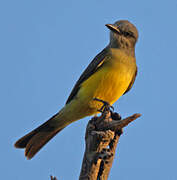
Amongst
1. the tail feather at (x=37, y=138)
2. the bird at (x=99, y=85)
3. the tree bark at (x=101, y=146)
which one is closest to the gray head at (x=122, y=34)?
the bird at (x=99, y=85)

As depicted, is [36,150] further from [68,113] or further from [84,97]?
[84,97]

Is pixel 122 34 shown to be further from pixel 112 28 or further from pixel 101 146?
pixel 101 146

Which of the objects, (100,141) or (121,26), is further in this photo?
(121,26)

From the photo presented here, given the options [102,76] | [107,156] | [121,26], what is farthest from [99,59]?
[107,156]

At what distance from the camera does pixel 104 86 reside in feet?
23.5

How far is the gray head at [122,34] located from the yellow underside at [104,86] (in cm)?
51

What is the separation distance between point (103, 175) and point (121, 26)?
4.08 m

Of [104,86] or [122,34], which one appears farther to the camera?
[122,34]

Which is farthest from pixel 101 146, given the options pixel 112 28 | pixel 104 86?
pixel 112 28

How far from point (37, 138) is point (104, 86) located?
2.03 metres

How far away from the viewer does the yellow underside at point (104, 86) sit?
7219 millimetres

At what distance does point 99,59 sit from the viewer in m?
7.65

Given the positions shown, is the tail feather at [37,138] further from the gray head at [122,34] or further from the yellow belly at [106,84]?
the gray head at [122,34]

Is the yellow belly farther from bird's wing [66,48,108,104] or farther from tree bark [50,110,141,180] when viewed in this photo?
tree bark [50,110,141,180]
